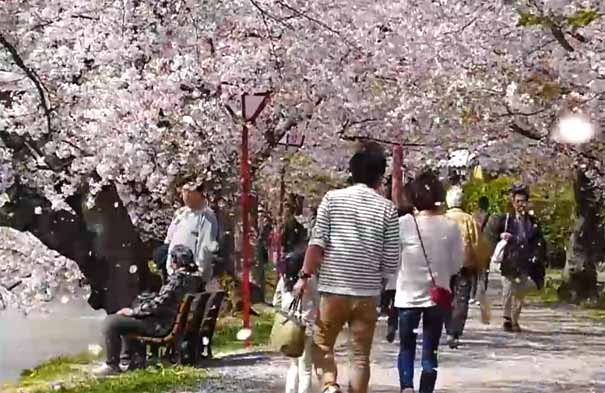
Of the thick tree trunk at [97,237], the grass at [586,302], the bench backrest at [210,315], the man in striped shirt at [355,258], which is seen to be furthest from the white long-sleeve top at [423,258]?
the grass at [586,302]

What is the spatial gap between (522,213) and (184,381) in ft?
15.8

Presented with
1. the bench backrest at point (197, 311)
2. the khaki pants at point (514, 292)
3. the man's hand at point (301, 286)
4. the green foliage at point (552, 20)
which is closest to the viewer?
the man's hand at point (301, 286)

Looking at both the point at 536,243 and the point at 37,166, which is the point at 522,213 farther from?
the point at 37,166

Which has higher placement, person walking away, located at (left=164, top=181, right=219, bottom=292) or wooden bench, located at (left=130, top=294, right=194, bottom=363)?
person walking away, located at (left=164, top=181, right=219, bottom=292)

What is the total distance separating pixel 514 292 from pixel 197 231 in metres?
4.15

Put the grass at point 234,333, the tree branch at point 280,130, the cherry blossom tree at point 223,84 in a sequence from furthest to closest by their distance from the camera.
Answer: the tree branch at point 280,130, the grass at point 234,333, the cherry blossom tree at point 223,84

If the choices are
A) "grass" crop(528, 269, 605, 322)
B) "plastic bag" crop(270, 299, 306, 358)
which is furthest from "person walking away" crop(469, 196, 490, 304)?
"plastic bag" crop(270, 299, 306, 358)

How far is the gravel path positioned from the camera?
9234 millimetres

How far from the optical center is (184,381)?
31.4ft

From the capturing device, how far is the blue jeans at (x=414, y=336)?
7.60 metres

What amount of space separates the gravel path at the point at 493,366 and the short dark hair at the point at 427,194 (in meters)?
1.66

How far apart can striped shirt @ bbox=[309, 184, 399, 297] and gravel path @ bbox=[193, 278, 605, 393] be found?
7.86 ft

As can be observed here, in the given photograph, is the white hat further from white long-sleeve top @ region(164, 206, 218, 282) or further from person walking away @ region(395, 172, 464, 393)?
person walking away @ region(395, 172, 464, 393)

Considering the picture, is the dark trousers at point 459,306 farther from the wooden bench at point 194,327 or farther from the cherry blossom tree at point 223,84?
the cherry blossom tree at point 223,84
